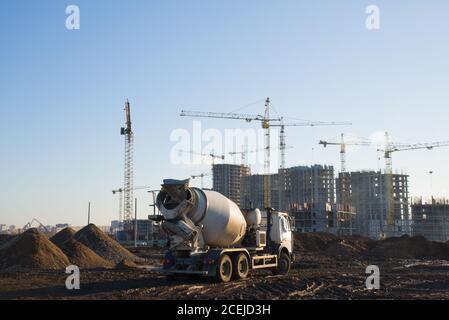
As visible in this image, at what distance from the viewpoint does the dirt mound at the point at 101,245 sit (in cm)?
4425

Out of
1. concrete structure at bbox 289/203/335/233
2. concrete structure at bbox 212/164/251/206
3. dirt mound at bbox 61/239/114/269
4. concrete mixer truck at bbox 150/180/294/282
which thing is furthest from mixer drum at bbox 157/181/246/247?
concrete structure at bbox 212/164/251/206

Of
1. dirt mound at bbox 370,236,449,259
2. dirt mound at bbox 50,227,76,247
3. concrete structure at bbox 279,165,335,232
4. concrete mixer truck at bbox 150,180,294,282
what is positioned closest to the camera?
concrete mixer truck at bbox 150,180,294,282

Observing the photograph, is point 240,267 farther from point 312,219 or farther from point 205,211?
point 312,219


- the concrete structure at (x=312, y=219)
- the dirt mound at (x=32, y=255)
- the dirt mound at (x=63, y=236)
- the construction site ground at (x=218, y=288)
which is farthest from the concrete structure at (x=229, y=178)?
Result: the construction site ground at (x=218, y=288)

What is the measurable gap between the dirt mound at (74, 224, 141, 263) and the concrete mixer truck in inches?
867

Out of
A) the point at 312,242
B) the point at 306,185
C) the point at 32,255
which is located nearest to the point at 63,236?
the point at 32,255

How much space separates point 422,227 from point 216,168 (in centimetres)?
8372

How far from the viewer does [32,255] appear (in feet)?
113

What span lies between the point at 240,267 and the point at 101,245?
2532 cm

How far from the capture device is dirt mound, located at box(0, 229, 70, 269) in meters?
33.6

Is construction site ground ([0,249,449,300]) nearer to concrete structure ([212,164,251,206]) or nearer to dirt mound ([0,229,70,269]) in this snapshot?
dirt mound ([0,229,70,269])

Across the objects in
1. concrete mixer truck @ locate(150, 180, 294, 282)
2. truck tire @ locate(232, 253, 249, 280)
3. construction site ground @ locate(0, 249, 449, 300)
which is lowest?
construction site ground @ locate(0, 249, 449, 300)
